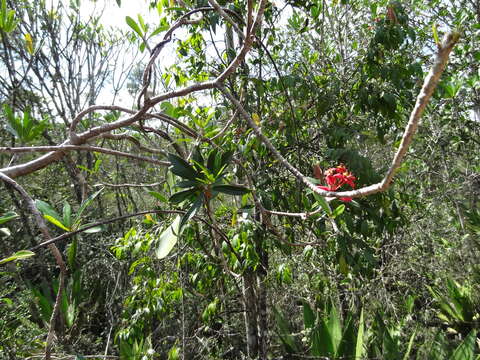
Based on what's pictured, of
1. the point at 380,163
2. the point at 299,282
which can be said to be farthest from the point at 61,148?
the point at 380,163

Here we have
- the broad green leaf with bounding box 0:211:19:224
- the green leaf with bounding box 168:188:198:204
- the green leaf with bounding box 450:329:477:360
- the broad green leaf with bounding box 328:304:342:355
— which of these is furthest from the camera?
the broad green leaf with bounding box 328:304:342:355

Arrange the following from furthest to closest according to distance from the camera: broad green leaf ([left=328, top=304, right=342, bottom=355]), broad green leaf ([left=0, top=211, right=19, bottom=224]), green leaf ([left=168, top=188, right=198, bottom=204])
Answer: broad green leaf ([left=328, top=304, right=342, bottom=355])
green leaf ([left=168, top=188, right=198, bottom=204])
broad green leaf ([left=0, top=211, right=19, bottom=224])

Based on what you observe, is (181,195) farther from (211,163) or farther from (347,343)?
(347,343)

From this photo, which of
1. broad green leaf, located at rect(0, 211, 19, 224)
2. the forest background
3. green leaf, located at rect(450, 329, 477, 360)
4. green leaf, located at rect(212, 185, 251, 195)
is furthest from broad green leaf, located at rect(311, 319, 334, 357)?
broad green leaf, located at rect(0, 211, 19, 224)

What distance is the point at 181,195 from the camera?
893mm

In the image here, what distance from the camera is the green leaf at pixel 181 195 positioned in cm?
87

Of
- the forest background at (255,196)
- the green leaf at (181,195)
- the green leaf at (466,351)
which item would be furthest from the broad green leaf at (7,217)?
the green leaf at (466,351)

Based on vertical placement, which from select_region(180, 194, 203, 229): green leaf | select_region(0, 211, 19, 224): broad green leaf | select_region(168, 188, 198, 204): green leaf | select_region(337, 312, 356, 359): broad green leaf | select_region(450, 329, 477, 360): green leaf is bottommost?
select_region(450, 329, 477, 360): green leaf

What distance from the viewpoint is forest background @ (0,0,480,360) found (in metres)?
0.97

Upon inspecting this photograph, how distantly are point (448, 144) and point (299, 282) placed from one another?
1856 mm

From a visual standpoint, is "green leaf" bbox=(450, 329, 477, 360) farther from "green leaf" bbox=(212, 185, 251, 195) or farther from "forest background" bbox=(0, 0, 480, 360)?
"green leaf" bbox=(212, 185, 251, 195)

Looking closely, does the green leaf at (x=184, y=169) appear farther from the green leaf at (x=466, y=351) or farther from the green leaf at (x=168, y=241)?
the green leaf at (x=466, y=351)

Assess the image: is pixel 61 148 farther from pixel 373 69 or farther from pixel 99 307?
pixel 99 307

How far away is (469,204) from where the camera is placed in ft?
10.6
